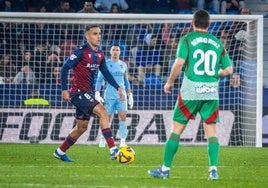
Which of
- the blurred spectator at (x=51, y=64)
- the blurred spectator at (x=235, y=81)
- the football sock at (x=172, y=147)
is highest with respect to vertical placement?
the blurred spectator at (x=51, y=64)

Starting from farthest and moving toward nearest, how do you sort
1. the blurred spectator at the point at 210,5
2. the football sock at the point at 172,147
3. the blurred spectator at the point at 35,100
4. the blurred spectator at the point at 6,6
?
the blurred spectator at the point at 210,5 → the blurred spectator at the point at 6,6 → the blurred spectator at the point at 35,100 → the football sock at the point at 172,147

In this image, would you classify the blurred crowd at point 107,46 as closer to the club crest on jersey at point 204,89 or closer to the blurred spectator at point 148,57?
the blurred spectator at point 148,57

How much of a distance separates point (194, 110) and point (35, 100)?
10.8 metres

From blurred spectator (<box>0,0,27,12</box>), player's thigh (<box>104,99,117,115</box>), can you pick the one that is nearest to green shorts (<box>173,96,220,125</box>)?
player's thigh (<box>104,99,117,115</box>)

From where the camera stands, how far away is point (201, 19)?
481 inches

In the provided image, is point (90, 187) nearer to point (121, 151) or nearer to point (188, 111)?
point (188, 111)

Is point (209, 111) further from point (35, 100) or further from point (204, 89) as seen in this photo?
point (35, 100)

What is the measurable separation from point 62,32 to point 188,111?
38.9 feet

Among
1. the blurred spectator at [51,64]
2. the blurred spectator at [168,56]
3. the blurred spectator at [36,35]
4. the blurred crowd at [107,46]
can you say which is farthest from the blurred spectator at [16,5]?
the blurred spectator at [168,56]

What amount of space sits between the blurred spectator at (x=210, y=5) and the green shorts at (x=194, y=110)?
14.8 meters

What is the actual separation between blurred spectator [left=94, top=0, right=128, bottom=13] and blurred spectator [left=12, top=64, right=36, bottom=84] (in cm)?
414

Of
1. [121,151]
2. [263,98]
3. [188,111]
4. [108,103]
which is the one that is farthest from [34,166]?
[263,98]

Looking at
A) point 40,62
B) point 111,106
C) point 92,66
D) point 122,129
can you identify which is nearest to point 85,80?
point 92,66

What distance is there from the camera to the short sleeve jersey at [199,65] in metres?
12.2
